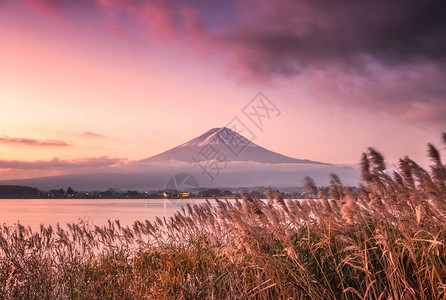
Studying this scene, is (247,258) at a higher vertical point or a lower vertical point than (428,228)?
lower

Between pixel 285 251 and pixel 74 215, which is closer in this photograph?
pixel 285 251

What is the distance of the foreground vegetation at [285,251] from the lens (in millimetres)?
4473

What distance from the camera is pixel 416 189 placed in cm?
468

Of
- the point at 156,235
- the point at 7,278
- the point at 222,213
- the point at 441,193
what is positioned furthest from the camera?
the point at 156,235

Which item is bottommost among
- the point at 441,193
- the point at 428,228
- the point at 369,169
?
the point at 428,228

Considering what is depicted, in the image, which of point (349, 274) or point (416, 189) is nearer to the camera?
point (416, 189)

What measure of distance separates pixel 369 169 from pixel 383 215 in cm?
98

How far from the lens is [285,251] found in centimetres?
613

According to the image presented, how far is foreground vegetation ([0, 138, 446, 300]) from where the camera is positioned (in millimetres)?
4473

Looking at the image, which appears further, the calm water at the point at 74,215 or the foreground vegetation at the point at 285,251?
the calm water at the point at 74,215

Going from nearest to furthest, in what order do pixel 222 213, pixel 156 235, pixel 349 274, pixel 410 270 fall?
1. pixel 410 270
2. pixel 349 274
3. pixel 222 213
4. pixel 156 235

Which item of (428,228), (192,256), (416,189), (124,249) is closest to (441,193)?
(416,189)

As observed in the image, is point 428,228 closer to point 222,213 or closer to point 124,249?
point 222,213

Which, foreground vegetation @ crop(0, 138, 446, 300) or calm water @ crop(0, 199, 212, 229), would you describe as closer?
foreground vegetation @ crop(0, 138, 446, 300)
